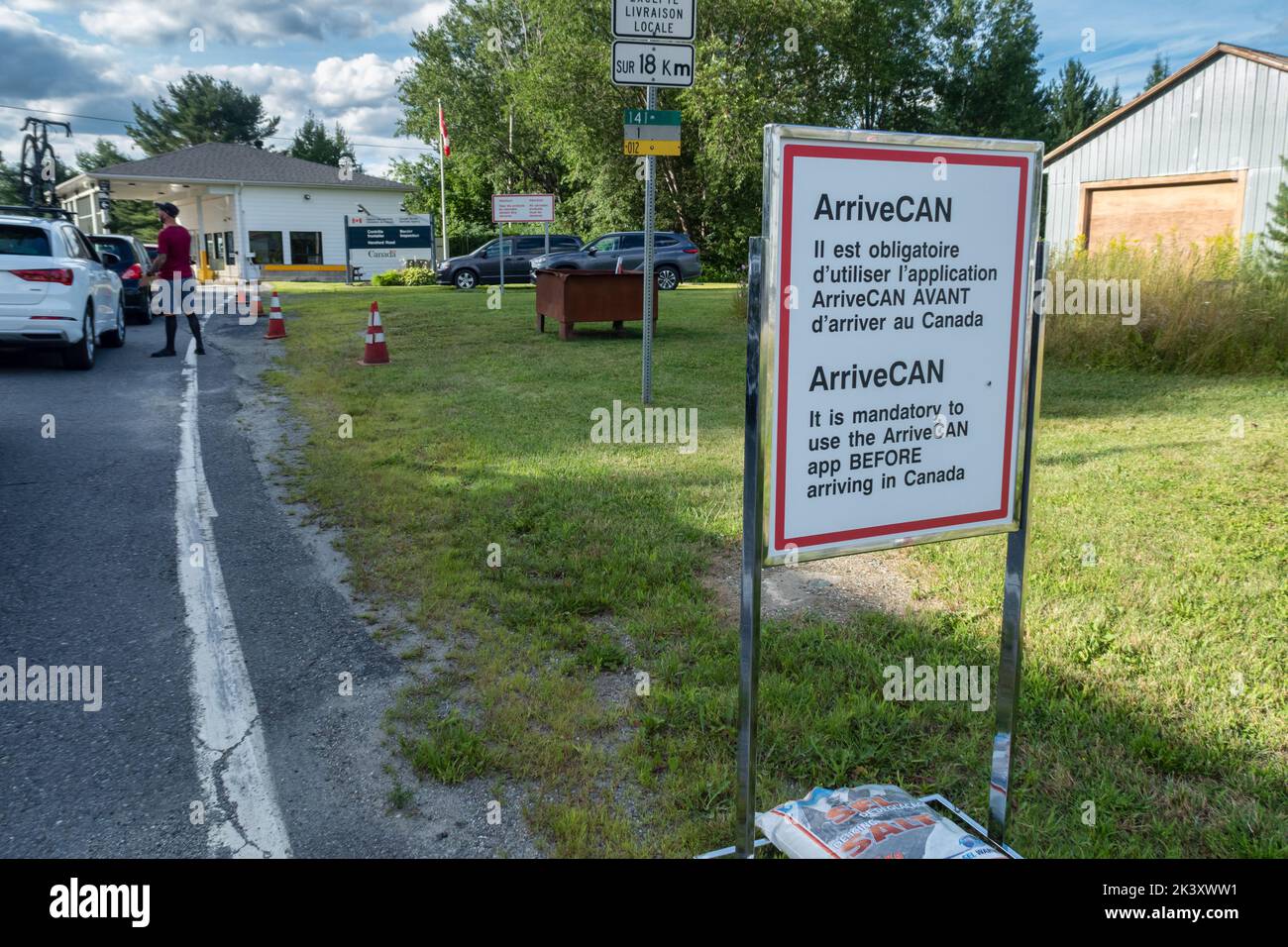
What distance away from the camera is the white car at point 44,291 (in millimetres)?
11484

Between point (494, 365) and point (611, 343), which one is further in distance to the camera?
point (611, 343)

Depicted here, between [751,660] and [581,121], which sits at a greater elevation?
[581,121]

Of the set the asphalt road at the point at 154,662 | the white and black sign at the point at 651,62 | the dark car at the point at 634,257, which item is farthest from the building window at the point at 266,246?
the white and black sign at the point at 651,62

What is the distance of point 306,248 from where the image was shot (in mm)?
43312

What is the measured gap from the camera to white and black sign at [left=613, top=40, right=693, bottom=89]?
8.55m

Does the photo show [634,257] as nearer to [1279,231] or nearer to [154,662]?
[1279,231]

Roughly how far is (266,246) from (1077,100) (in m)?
45.1

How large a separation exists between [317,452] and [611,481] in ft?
9.02

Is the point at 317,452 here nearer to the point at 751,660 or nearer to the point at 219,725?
the point at 219,725

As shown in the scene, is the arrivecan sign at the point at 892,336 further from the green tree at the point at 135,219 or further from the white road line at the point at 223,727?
the green tree at the point at 135,219

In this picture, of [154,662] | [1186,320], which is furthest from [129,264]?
[1186,320]

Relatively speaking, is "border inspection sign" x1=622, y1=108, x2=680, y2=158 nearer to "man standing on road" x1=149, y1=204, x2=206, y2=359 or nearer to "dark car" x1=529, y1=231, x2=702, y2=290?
"man standing on road" x1=149, y1=204, x2=206, y2=359

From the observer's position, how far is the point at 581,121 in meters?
38.8
